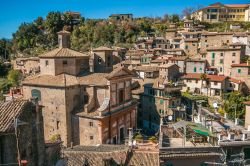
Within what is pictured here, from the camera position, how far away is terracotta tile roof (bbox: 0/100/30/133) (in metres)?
12.6

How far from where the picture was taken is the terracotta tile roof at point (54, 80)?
101ft

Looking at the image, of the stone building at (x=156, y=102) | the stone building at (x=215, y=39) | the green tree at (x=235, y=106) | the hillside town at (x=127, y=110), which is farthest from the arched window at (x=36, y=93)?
the stone building at (x=215, y=39)

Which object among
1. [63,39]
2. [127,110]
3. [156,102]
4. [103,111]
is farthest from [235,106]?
[63,39]

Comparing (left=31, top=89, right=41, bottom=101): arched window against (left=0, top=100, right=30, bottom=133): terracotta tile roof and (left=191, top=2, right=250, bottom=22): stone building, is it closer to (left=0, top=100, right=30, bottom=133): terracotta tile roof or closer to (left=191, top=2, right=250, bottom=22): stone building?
(left=0, top=100, right=30, bottom=133): terracotta tile roof

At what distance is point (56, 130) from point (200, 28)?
216 feet

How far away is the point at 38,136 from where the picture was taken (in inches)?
605

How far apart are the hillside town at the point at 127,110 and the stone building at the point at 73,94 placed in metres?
0.12

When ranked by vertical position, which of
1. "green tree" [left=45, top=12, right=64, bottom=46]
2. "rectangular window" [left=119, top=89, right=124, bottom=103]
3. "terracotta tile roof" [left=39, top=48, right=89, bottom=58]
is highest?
"green tree" [left=45, top=12, right=64, bottom=46]

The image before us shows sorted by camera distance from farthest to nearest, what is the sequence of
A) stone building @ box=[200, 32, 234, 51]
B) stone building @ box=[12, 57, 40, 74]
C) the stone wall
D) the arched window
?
stone building @ box=[200, 32, 234, 51] → stone building @ box=[12, 57, 40, 74] → the arched window → the stone wall

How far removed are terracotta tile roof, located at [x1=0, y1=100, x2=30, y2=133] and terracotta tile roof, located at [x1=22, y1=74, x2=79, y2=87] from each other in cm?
1635

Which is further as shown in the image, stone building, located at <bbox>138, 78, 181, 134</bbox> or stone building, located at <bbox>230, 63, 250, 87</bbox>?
stone building, located at <bbox>230, 63, 250, 87</bbox>

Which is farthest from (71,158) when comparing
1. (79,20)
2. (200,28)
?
(79,20)

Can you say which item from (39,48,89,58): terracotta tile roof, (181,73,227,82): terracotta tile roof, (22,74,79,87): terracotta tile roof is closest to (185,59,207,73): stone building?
(181,73,227,82): terracotta tile roof

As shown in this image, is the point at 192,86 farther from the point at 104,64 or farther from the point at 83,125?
the point at 83,125
